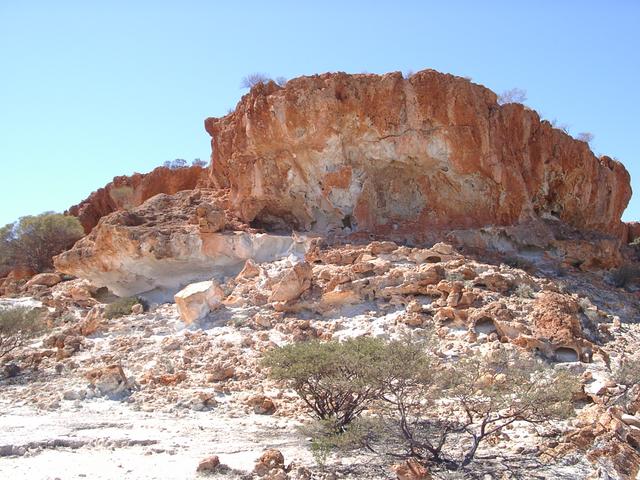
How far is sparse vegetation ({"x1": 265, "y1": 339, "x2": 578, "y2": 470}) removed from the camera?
7051 millimetres

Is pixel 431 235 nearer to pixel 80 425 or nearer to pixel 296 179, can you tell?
pixel 296 179

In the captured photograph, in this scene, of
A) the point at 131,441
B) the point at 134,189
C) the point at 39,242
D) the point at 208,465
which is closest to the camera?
the point at 208,465

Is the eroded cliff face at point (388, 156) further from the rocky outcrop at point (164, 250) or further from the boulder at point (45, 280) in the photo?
the boulder at point (45, 280)

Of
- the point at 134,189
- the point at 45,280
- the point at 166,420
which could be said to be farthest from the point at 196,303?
the point at 134,189

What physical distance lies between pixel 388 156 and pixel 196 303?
24.2 ft

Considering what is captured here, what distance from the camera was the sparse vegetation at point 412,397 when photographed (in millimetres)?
7051

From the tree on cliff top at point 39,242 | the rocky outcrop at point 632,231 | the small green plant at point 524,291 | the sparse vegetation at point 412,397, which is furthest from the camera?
the rocky outcrop at point 632,231

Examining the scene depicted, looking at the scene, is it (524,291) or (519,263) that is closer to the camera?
(524,291)

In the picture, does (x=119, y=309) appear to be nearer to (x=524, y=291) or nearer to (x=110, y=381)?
(x=110, y=381)

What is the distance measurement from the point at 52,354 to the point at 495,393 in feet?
36.8

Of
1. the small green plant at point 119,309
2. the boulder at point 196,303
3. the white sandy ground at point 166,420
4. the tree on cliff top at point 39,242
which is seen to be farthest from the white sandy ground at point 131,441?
the tree on cliff top at point 39,242

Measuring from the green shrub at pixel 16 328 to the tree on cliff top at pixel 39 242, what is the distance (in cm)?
1355

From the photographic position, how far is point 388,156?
716 inches

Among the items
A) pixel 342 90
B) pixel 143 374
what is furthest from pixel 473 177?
pixel 143 374
